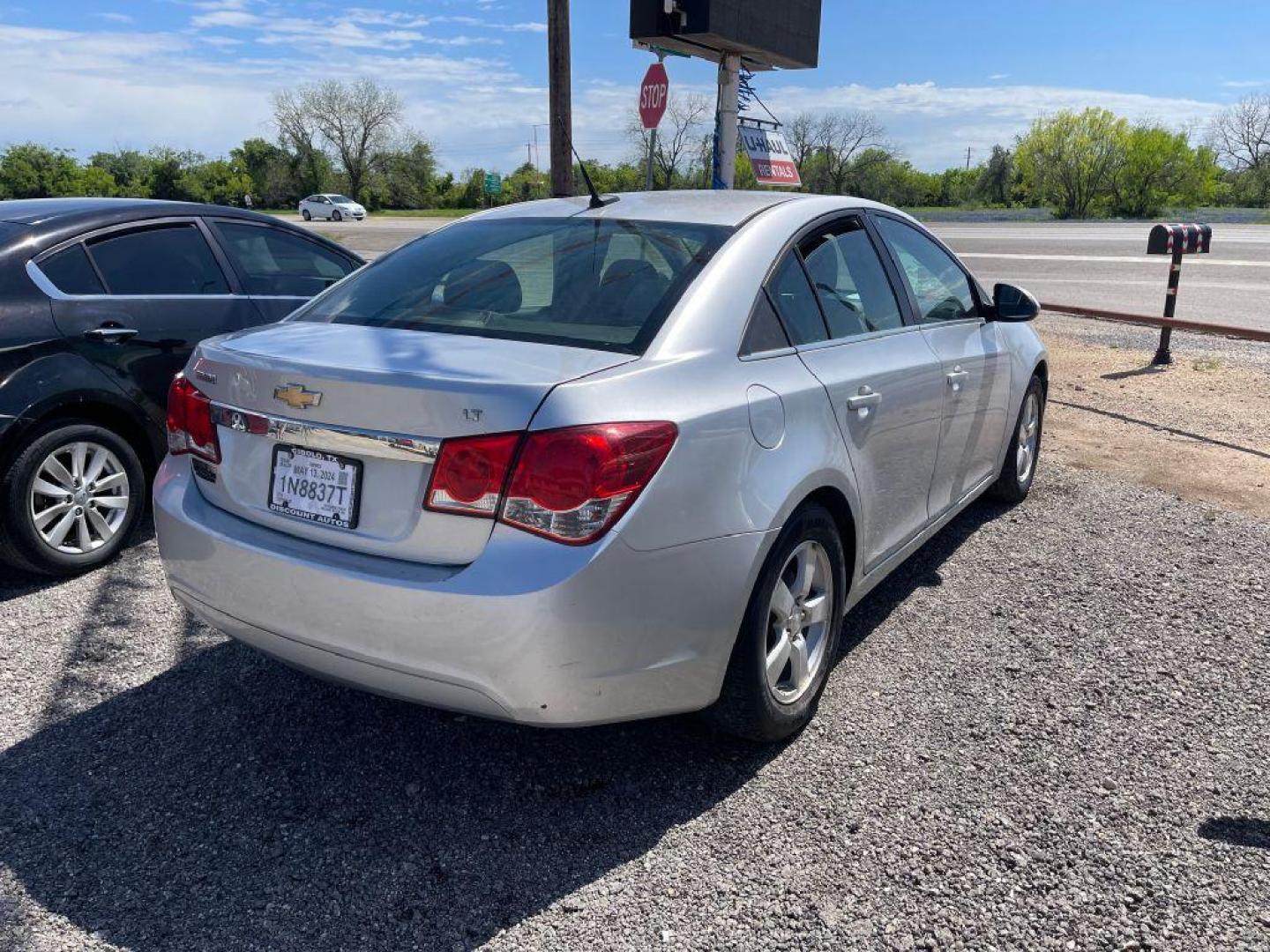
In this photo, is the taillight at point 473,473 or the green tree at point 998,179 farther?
the green tree at point 998,179

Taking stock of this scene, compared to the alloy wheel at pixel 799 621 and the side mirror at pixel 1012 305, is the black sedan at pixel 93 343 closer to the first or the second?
the alloy wheel at pixel 799 621

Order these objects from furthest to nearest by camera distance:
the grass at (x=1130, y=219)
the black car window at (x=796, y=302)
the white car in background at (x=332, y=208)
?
the white car in background at (x=332, y=208)
the grass at (x=1130, y=219)
the black car window at (x=796, y=302)

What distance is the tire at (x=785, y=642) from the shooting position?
2799mm

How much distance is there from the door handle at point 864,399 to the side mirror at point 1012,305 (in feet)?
5.28

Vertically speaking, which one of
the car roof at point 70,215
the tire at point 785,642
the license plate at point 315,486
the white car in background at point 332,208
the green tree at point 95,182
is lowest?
the tire at point 785,642

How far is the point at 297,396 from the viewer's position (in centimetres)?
260

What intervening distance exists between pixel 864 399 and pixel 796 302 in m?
0.40

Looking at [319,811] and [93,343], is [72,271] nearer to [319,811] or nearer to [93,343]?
[93,343]

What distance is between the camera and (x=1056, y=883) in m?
2.51

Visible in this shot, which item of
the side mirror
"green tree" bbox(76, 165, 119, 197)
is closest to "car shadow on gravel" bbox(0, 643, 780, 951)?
the side mirror

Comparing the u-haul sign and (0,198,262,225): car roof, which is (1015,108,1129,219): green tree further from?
(0,198,262,225): car roof

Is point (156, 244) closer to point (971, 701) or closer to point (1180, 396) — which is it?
point (971, 701)

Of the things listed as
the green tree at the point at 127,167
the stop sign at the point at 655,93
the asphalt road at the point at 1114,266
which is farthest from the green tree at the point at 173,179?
the stop sign at the point at 655,93

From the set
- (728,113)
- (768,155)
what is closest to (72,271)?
(728,113)
